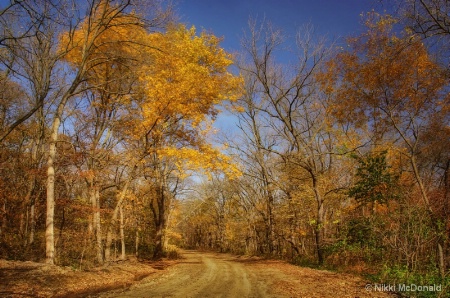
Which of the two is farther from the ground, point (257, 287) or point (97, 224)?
point (97, 224)

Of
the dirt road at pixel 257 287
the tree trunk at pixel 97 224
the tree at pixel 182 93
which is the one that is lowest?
the dirt road at pixel 257 287

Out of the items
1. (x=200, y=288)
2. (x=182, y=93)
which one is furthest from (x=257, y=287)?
(x=182, y=93)

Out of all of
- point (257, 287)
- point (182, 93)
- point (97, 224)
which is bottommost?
point (257, 287)

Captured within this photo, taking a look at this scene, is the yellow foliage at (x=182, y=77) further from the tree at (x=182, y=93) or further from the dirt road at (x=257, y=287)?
the dirt road at (x=257, y=287)

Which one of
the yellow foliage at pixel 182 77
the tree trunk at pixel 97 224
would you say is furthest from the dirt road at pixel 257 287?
the yellow foliage at pixel 182 77

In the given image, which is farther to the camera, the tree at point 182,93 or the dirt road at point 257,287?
the tree at point 182,93

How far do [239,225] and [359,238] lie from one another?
2548 cm

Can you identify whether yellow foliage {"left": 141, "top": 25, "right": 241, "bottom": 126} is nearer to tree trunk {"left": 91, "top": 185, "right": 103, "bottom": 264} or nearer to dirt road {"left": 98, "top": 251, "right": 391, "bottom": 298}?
tree trunk {"left": 91, "top": 185, "right": 103, "bottom": 264}

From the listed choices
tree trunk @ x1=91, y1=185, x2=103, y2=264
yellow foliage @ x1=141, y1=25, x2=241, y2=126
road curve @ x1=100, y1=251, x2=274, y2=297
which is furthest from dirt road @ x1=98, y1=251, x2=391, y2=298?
yellow foliage @ x1=141, y1=25, x2=241, y2=126

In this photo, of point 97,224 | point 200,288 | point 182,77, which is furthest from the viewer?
point 97,224

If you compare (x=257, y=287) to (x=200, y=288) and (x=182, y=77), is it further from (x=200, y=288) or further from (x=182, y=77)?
(x=182, y=77)

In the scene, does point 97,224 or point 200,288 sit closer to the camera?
point 200,288

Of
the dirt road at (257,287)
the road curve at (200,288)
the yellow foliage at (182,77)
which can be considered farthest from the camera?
the yellow foliage at (182,77)

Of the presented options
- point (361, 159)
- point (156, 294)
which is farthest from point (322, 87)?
point (156, 294)
